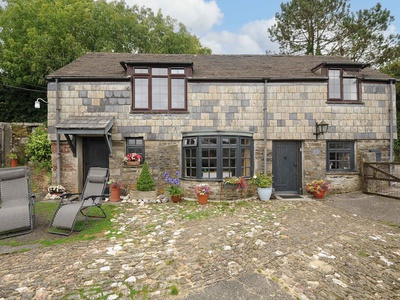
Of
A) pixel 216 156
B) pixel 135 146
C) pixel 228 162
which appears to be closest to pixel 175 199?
pixel 216 156

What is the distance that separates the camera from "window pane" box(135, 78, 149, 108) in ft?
30.5

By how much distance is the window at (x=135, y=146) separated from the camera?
9.29 meters

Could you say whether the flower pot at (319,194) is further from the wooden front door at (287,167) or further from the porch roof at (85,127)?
the porch roof at (85,127)

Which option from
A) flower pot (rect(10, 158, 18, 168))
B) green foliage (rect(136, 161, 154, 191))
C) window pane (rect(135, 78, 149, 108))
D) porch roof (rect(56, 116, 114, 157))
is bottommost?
green foliage (rect(136, 161, 154, 191))

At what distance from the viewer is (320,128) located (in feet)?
29.9

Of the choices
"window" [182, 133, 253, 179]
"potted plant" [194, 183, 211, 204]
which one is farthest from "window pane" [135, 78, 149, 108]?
"potted plant" [194, 183, 211, 204]

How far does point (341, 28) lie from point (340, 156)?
51.2 feet

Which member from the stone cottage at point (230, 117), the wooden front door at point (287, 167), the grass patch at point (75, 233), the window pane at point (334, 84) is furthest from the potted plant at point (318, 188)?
the grass patch at point (75, 233)

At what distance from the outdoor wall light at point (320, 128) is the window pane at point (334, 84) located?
5.27 feet

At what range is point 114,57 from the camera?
37.6 feet

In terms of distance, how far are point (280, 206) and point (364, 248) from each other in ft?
10.9

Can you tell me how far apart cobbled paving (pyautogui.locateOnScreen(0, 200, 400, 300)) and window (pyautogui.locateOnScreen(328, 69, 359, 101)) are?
5970mm

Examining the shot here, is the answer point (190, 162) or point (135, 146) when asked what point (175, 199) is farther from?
point (135, 146)

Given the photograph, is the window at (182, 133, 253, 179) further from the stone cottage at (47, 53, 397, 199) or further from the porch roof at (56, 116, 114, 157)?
the porch roof at (56, 116, 114, 157)
